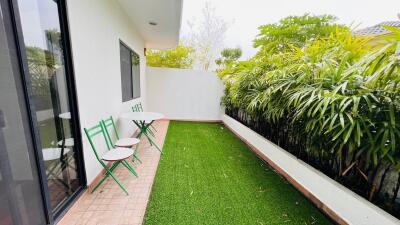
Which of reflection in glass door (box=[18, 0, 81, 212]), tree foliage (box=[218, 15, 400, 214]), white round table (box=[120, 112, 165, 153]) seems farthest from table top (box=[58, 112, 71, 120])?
tree foliage (box=[218, 15, 400, 214])

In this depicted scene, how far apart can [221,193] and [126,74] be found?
3182mm

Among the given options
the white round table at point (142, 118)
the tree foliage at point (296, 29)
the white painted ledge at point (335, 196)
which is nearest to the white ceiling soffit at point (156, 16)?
the white round table at point (142, 118)

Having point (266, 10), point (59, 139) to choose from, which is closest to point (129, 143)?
point (59, 139)

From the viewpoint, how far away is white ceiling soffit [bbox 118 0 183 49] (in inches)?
111

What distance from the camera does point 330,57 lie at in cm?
189

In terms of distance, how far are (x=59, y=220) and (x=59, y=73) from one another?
54.6 inches

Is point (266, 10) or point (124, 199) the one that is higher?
point (266, 10)

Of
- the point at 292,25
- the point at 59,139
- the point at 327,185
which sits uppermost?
the point at 292,25

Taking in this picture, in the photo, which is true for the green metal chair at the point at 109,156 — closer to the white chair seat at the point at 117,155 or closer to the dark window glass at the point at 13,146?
the white chair seat at the point at 117,155

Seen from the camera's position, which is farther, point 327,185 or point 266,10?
point 266,10

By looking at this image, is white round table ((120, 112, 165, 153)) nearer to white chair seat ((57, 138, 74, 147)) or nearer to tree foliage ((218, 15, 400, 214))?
white chair seat ((57, 138, 74, 147))

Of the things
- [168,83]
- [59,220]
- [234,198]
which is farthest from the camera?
[168,83]

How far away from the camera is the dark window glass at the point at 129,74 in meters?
3.52

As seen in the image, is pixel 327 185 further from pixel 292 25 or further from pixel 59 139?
pixel 292 25
